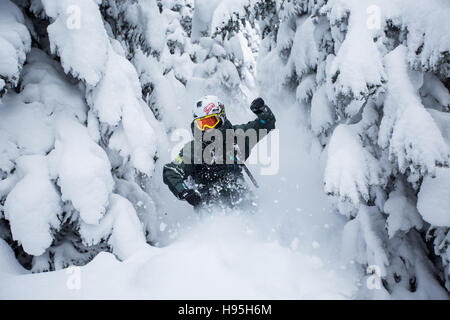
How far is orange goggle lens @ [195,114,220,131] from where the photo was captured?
5273 millimetres

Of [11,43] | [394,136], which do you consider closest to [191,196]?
[11,43]

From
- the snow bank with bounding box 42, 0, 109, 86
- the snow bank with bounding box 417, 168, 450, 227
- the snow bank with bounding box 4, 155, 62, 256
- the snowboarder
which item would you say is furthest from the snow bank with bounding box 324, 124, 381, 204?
the snow bank with bounding box 4, 155, 62, 256

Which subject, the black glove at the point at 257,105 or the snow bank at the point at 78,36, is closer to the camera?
the snow bank at the point at 78,36

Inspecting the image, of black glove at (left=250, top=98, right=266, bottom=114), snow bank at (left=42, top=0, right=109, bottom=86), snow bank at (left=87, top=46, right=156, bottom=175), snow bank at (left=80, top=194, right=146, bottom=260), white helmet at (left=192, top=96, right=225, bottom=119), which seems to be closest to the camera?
snow bank at (left=42, top=0, right=109, bottom=86)

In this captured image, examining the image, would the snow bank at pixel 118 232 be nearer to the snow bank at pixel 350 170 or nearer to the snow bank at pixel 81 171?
the snow bank at pixel 81 171

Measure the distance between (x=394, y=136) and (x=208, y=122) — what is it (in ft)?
11.0

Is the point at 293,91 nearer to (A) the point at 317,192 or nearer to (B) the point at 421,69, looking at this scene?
(A) the point at 317,192

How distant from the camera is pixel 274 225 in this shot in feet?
17.7

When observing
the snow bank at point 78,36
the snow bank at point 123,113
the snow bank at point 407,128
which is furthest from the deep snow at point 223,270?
the snow bank at point 78,36

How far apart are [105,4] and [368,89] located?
14.2ft

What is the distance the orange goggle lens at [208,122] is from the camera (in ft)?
17.3

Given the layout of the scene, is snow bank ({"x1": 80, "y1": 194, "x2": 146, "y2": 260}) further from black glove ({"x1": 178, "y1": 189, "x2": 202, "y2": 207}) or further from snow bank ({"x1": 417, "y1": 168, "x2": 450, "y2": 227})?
snow bank ({"x1": 417, "y1": 168, "x2": 450, "y2": 227})

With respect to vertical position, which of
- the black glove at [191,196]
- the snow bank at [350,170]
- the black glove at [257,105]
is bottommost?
the black glove at [191,196]

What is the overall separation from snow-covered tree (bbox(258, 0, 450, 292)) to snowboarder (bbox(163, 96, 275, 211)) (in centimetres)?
227
